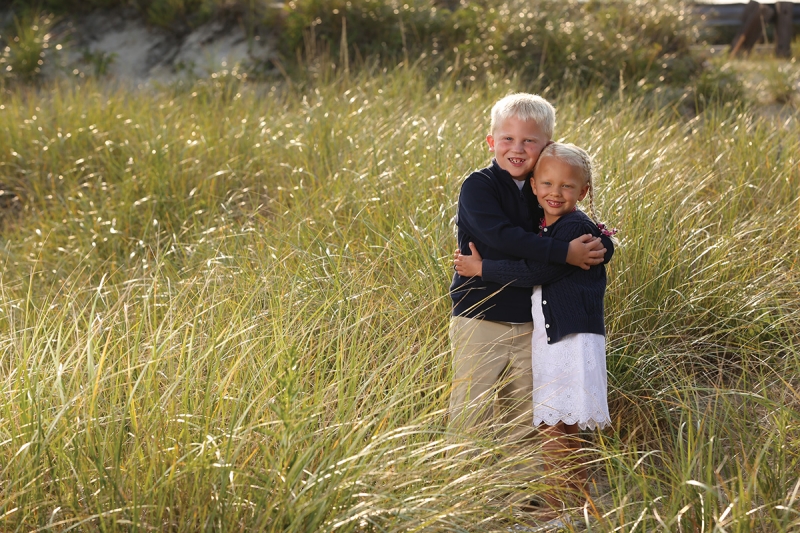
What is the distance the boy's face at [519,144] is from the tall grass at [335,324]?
0.63 m

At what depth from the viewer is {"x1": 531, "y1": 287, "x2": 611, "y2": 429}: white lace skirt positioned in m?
3.01

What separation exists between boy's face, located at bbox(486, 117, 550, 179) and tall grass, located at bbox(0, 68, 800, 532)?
0.63 meters

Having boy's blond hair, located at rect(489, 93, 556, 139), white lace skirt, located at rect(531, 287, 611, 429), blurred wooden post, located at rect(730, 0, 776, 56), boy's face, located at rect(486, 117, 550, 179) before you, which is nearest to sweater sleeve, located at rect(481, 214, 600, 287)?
white lace skirt, located at rect(531, 287, 611, 429)

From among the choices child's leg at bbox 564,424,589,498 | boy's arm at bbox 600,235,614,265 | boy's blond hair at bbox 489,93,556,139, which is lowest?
child's leg at bbox 564,424,589,498

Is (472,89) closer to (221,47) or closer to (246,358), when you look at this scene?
(221,47)

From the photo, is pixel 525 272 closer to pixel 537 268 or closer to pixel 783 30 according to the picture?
pixel 537 268

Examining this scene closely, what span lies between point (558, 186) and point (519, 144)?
0.70ft

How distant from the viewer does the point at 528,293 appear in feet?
10.5

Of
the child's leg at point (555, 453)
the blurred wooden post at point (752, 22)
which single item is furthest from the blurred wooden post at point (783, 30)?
the child's leg at point (555, 453)

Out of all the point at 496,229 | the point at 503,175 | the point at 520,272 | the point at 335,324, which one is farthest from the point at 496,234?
the point at 335,324

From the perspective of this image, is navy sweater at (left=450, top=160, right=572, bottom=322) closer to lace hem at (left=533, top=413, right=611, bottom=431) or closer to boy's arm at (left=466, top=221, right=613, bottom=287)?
boy's arm at (left=466, top=221, right=613, bottom=287)

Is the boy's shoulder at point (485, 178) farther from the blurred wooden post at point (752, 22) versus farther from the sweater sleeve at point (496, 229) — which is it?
the blurred wooden post at point (752, 22)

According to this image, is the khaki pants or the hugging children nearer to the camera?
the hugging children

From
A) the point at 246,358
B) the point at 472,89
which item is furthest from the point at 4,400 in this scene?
the point at 472,89
